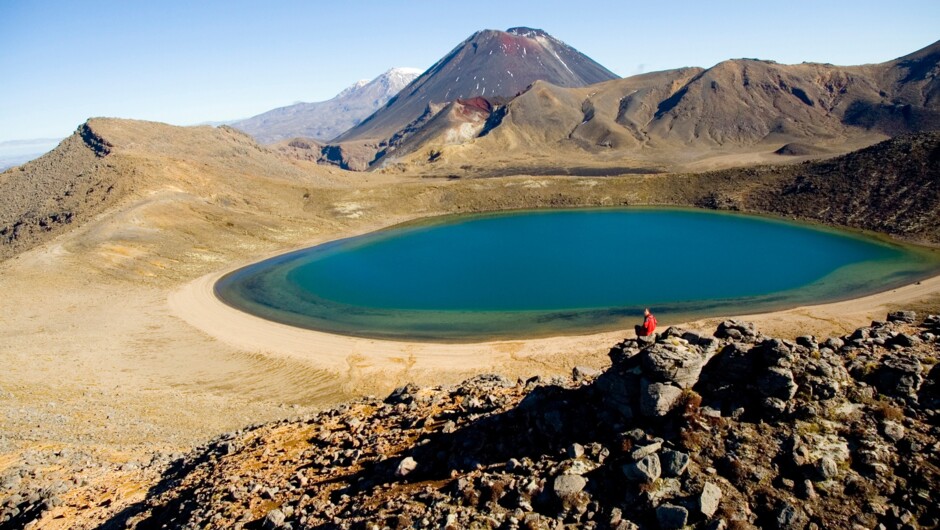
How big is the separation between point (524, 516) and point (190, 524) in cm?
991

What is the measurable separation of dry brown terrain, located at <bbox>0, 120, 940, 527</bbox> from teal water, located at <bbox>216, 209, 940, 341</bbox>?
14.1ft

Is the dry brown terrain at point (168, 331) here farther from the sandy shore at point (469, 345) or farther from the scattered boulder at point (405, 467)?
the scattered boulder at point (405, 467)

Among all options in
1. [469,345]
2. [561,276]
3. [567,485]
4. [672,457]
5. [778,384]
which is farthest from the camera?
[561,276]

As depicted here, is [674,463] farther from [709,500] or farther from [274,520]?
[274,520]

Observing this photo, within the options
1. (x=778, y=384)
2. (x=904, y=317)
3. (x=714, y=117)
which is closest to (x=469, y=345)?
(x=904, y=317)

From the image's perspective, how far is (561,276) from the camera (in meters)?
58.3

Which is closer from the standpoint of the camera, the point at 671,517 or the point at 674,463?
the point at 671,517

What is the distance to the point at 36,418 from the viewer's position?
2611cm

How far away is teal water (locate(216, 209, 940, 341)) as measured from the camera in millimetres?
45375

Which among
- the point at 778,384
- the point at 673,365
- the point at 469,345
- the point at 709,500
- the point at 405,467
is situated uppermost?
the point at 673,365

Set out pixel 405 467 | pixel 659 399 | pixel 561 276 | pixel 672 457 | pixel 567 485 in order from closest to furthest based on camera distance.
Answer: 1. pixel 672 457
2. pixel 567 485
3. pixel 659 399
4. pixel 405 467
5. pixel 561 276

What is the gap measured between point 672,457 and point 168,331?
45.1 meters

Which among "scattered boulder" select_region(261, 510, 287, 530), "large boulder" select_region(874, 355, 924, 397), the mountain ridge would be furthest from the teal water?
the mountain ridge

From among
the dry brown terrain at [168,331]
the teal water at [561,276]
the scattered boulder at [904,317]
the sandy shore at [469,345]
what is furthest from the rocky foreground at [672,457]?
the teal water at [561,276]
